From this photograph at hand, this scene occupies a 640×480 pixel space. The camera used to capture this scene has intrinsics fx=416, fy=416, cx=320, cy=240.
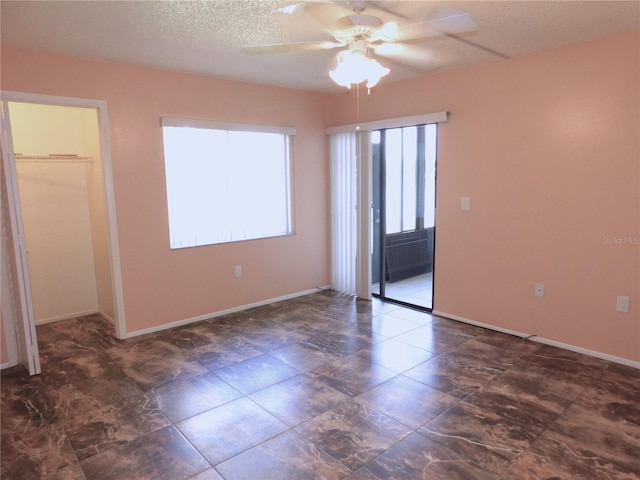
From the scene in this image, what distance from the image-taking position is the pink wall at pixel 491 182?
3.02m

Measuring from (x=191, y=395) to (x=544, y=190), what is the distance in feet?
10.1

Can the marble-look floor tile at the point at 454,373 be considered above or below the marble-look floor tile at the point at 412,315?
below

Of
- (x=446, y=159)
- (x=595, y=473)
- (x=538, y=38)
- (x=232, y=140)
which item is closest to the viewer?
A: (x=595, y=473)

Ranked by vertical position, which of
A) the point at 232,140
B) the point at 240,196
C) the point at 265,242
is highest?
the point at 232,140

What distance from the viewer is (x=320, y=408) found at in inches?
101

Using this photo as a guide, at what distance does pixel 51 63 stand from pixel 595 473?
4.32m

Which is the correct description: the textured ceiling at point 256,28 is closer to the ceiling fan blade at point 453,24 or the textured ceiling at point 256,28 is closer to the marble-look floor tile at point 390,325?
the ceiling fan blade at point 453,24

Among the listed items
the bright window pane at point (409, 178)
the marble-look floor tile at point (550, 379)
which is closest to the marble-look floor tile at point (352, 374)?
the marble-look floor tile at point (550, 379)

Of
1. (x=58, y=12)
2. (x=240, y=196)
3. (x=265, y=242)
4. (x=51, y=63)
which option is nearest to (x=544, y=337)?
(x=265, y=242)

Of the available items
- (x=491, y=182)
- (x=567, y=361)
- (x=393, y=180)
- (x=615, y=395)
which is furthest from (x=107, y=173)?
(x=615, y=395)

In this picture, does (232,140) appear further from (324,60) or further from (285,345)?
(285,345)

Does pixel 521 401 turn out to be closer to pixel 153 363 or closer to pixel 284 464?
pixel 284 464

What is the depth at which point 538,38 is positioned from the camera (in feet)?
9.62

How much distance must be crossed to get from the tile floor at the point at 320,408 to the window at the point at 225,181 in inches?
42.4
